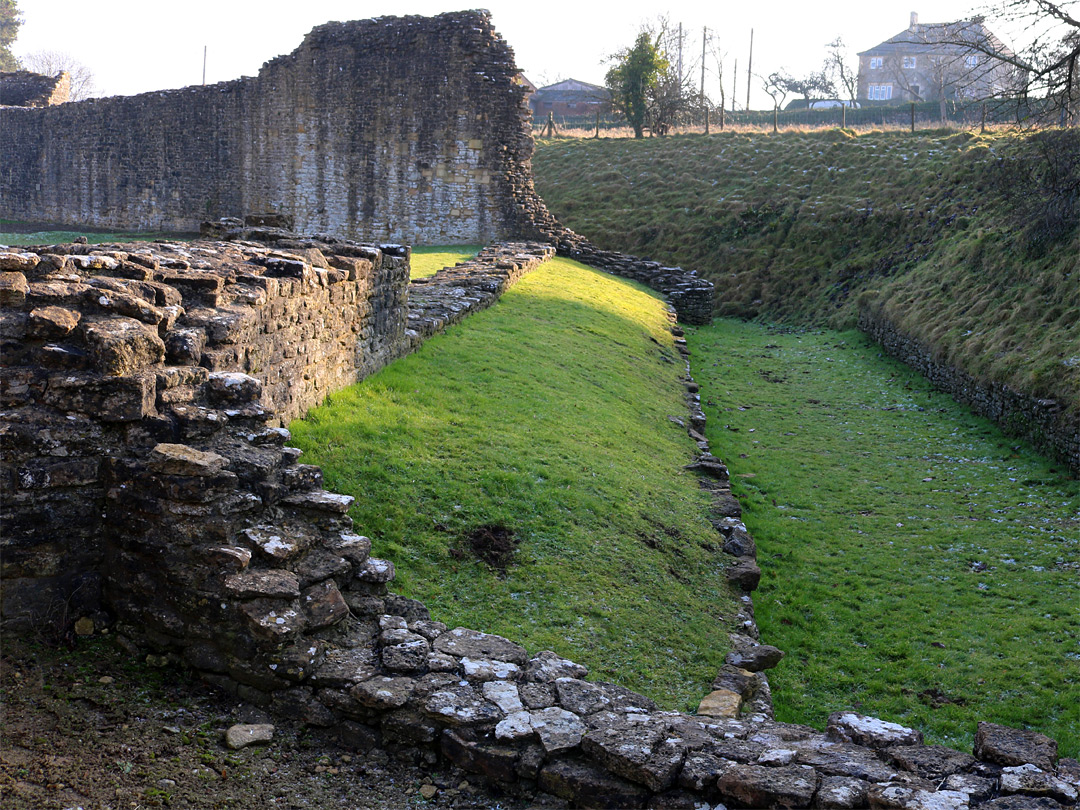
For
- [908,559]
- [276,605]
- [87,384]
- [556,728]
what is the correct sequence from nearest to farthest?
[556,728] < [276,605] < [87,384] < [908,559]

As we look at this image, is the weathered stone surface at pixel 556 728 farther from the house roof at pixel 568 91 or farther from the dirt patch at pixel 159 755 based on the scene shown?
the house roof at pixel 568 91

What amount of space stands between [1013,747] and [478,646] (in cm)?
291

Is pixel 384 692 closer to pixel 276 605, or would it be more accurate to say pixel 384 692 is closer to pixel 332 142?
pixel 276 605

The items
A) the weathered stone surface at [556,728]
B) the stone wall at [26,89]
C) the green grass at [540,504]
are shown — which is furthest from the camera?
the stone wall at [26,89]

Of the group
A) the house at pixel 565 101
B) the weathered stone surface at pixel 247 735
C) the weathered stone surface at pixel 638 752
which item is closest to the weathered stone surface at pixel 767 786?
the weathered stone surface at pixel 638 752

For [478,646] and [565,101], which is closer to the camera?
[478,646]

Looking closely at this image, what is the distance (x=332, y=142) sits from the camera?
101 ft

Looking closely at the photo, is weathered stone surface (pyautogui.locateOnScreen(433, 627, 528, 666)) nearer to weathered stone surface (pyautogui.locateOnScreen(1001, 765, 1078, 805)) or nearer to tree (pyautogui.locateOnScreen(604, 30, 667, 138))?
weathered stone surface (pyautogui.locateOnScreen(1001, 765, 1078, 805))

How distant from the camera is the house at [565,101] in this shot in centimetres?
6300

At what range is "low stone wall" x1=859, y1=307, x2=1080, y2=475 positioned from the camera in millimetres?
12211

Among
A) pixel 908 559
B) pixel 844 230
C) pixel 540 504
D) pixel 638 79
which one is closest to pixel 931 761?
pixel 540 504

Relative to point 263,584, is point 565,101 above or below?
above

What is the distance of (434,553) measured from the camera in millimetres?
6727

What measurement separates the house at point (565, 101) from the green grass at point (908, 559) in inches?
1982
